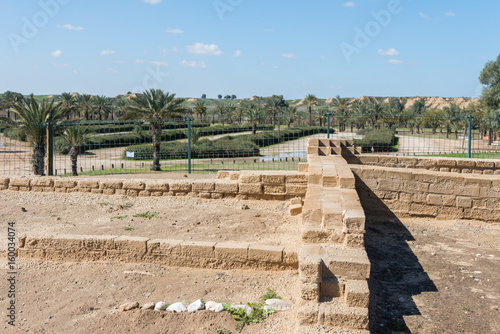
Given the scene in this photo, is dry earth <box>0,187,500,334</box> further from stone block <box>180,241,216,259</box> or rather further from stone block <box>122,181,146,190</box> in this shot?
stone block <box>122,181,146,190</box>

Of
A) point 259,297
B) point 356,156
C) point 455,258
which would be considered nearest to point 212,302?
point 259,297

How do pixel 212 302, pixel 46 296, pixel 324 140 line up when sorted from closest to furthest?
pixel 212 302 → pixel 46 296 → pixel 324 140

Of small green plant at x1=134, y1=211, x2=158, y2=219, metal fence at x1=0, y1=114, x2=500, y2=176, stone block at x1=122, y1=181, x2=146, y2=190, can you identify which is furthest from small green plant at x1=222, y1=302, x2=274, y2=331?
metal fence at x1=0, y1=114, x2=500, y2=176

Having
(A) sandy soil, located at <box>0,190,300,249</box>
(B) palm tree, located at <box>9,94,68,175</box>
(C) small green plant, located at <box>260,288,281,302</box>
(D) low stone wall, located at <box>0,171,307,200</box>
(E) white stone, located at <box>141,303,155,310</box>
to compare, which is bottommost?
(E) white stone, located at <box>141,303,155,310</box>

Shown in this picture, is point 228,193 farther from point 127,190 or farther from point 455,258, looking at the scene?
point 455,258

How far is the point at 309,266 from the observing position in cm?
405

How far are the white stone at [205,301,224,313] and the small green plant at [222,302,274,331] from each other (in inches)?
1.9

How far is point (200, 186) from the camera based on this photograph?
9203 mm

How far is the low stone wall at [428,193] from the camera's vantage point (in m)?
7.80

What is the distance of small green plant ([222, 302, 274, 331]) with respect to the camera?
4.13m

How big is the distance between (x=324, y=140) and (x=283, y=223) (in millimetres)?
4436

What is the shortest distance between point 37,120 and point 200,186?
1295 cm

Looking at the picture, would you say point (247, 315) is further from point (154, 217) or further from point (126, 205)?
point (126, 205)

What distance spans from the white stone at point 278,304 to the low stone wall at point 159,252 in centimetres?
85
